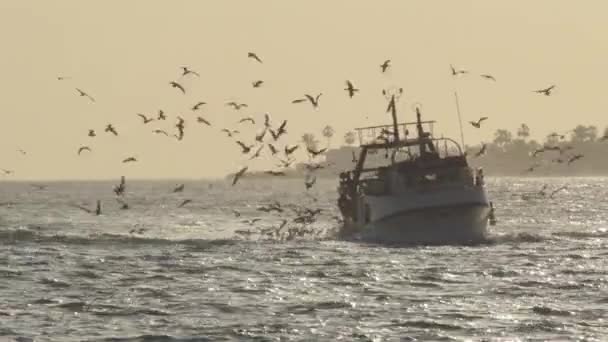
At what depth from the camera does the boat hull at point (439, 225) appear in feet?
199

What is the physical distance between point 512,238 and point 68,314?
35.9 meters

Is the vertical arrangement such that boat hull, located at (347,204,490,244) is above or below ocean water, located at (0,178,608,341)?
above

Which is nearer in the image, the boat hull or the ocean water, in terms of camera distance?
the ocean water

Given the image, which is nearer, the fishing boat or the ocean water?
the ocean water

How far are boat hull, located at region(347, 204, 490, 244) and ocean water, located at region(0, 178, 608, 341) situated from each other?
3.66 ft

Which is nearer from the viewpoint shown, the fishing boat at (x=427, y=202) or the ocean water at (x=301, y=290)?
the ocean water at (x=301, y=290)

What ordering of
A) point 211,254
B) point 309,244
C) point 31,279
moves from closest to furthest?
1. point 31,279
2. point 211,254
3. point 309,244

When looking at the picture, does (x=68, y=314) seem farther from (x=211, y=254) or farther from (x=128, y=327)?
(x=211, y=254)

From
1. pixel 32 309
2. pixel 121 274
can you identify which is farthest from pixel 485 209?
pixel 32 309

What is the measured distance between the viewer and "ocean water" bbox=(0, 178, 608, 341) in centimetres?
3356

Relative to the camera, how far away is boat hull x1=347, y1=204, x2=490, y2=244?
60.8 m

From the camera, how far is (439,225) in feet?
201

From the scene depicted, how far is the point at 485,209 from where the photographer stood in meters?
62.5

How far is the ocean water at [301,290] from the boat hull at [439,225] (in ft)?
3.66
